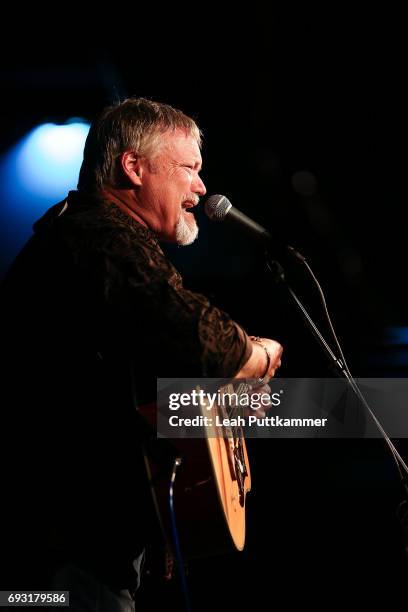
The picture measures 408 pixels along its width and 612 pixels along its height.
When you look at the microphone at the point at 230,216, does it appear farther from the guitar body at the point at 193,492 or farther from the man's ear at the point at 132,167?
the guitar body at the point at 193,492

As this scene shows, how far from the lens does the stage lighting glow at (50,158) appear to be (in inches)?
147

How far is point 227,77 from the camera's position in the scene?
11.3 feet

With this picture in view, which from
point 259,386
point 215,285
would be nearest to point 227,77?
point 215,285

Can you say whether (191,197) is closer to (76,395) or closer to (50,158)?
(76,395)

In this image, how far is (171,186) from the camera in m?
1.79

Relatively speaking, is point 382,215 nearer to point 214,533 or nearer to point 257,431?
point 257,431

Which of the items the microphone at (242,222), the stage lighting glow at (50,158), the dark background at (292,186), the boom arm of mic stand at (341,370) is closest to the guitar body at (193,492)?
the boom arm of mic stand at (341,370)

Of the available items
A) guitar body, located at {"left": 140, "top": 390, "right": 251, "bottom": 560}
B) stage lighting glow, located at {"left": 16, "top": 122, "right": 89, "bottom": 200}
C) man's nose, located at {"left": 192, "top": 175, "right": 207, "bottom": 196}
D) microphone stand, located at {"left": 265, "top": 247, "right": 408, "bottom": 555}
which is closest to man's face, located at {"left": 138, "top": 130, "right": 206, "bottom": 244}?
man's nose, located at {"left": 192, "top": 175, "right": 207, "bottom": 196}

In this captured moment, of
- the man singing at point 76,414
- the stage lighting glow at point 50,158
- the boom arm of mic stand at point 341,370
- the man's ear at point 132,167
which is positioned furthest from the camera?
the stage lighting glow at point 50,158

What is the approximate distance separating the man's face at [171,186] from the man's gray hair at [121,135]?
1.5 inches

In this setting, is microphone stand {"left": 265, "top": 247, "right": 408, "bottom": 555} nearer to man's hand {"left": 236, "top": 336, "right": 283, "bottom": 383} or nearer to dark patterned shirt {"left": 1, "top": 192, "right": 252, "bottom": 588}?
man's hand {"left": 236, "top": 336, "right": 283, "bottom": 383}

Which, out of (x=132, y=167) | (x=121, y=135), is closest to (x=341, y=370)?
(x=132, y=167)

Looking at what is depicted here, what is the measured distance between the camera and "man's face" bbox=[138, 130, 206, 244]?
176 centimetres

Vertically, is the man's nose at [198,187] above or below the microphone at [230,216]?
above
